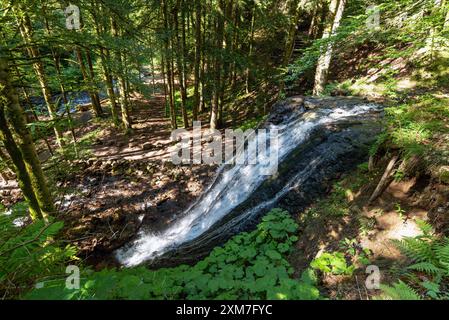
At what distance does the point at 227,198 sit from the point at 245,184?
742mm

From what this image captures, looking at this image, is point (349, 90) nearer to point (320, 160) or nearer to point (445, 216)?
point (320, 160)

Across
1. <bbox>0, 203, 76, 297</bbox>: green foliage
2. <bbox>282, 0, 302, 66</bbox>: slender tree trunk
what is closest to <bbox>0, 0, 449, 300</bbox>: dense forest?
<bbox>0, 203, 76, 297</bbox>: green foliage

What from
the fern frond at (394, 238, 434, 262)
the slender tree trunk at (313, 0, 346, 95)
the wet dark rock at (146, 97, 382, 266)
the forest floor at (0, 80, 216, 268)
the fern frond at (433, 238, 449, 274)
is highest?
the slender tree trunk at (313, 0, 346, 95)

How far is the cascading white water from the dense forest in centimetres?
6

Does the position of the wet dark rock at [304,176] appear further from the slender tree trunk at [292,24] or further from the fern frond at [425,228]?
the slender tree trunk at [292,24]

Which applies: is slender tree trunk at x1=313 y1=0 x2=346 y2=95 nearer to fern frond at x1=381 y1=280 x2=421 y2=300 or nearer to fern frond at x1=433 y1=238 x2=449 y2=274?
fern frond at x1=433 y1=238 x2=449 y2=274

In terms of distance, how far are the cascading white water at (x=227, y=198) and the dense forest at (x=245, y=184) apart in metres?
0.06

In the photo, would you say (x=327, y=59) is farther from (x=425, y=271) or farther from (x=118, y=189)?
(x=118, y=189)

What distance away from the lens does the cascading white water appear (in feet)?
25.2

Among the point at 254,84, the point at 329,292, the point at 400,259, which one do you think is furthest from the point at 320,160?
the point at 254,84

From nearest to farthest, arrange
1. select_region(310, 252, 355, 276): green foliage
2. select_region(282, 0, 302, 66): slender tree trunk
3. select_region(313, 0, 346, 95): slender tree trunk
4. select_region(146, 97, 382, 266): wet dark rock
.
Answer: select_region(310, 252, 355, 276): green foliage
select_region(146, 97, 382, 266): wet dark rock
select_region(313, 0, 346, 95): slender tree trunk
select_region(282, 0, 302, 66): slender tree trunk

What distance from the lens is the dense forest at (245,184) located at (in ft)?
9.94

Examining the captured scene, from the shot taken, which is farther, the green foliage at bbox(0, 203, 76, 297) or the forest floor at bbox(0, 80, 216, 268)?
the forest floor at bbox(0, 80, 216, 268)

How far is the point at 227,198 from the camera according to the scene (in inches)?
324
